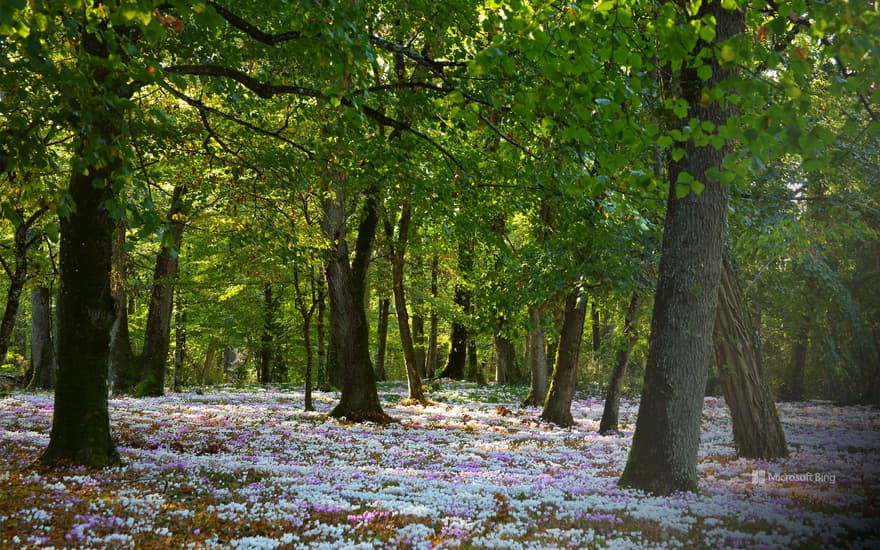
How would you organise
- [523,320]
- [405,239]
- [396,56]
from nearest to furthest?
[396,56]
[523,320]
[405,239]

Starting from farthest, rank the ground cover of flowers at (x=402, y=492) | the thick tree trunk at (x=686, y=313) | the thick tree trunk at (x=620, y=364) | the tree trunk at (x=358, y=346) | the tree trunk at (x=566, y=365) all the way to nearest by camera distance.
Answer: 1. the tree trunk at (x=566, y=365)
2. the tree trunk at (x=358, y=346)
3. the thick tree trunk at (x=620, y=364)
4. the thick tree trunk at (x=686, y=313)
5. the ground cover of flowers at (x=402, y=492)

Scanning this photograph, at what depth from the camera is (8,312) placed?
12477 mm

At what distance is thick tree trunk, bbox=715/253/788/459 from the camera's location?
36.3 feet

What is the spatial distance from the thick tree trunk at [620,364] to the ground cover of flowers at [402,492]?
3.01ft

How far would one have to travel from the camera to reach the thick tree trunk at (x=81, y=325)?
8297 millimetres

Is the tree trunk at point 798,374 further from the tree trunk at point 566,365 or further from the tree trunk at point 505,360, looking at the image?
the tree trunk at point 566,365

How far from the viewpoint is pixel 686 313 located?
774 centimetres

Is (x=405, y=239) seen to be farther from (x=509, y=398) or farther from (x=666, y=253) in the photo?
(x=666, y=253)

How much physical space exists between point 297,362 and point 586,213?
3997 centimetres

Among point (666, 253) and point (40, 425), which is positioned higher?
point (666, 253)

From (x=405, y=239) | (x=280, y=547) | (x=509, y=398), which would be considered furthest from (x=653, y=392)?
(x=509, y=398)

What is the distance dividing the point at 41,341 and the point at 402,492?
23447 mm

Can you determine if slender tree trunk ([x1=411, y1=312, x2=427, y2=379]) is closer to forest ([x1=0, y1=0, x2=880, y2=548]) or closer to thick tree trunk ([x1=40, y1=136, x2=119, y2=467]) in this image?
forest ([x1=0, y1=0, x2=880, y2=548])

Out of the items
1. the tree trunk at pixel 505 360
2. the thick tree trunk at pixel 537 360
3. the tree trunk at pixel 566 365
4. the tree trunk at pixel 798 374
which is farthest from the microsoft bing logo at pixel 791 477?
the tree trunk at pixel 505 360
